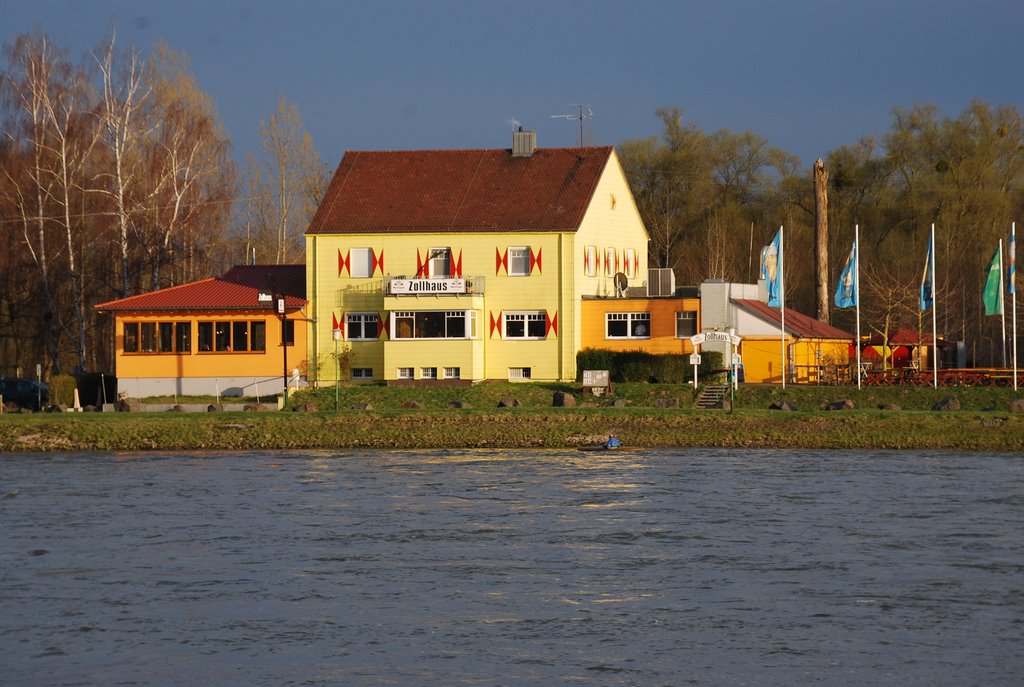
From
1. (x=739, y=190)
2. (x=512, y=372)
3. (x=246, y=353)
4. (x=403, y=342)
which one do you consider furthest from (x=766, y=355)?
(x=739, y=190)

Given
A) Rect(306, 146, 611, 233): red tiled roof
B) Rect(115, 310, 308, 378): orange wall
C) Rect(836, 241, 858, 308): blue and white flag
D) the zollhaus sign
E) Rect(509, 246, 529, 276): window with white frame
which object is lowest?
Rect(115, 310, 308, 378): orange wall

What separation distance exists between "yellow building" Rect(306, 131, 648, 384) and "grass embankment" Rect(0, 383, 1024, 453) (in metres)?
11.8

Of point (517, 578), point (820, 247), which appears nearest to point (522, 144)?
point (820, 247)

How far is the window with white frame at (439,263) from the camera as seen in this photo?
193 feet

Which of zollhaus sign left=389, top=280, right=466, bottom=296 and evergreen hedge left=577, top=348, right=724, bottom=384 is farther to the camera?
zollhaus sign left=389, top=280, right=466, bottom=296

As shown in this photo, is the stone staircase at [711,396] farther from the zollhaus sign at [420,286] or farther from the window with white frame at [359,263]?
the window with white frame at [359,263]

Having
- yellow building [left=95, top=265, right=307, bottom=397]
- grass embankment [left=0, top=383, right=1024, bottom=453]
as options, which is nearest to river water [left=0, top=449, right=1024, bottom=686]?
grass embankment [left=0, top=383, right=1024, bottom=453]

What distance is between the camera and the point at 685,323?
57812 millimetres

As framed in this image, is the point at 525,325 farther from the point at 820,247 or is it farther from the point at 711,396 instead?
the point at 820,247

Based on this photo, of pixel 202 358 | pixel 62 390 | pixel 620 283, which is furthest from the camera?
pixel 620 283

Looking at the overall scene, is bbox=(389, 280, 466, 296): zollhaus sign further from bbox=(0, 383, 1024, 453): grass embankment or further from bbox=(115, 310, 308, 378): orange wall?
bbox=(0, 383, 1024, 453): grass embankment

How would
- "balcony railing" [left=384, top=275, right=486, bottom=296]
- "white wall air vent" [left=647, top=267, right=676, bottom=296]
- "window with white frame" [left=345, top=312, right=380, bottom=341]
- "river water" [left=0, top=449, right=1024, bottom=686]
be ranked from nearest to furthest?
"river water" [left=0, top=449, right=1024, bottom=686], "balcony railing" [left=384, top=275, right=486, bottom=296], "window with white frame" [left=345, top=312, right=380, bottom=341], "white wall air vent" [left=647, top=267, right=676, bottom=296]

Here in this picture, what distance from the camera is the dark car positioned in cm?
5669

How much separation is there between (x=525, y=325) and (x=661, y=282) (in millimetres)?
6791
